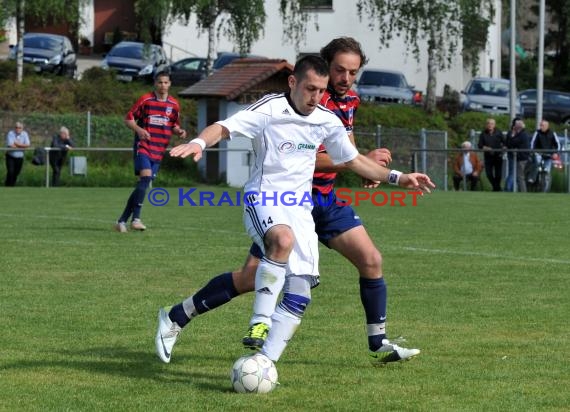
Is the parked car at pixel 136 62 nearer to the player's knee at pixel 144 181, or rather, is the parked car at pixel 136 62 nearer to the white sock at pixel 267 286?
the player's knee at pixel 144 181

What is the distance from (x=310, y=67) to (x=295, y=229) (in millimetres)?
835

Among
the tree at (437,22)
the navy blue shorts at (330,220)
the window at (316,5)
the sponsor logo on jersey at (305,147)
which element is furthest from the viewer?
the window at (316,5)

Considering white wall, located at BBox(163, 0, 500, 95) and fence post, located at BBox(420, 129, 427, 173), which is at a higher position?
white wall, located at BBox(163, 0, 500, 95)

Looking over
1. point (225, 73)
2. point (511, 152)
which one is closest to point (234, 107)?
point (225, 73)

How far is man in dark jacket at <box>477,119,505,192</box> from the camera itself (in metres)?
29.4

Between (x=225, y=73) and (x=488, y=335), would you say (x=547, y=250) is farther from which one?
(x=225, y=73)

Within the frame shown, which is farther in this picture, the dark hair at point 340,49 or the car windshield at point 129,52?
the car windshield at point 129,52

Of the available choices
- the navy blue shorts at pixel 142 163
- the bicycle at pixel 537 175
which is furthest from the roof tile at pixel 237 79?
the navy blue shorts at pixel 142 163

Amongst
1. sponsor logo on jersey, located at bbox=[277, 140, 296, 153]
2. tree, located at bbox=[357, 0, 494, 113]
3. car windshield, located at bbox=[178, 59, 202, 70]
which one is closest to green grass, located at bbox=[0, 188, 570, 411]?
sponsor logo on jersey, located at bbox=[277, 140, 296, 153]

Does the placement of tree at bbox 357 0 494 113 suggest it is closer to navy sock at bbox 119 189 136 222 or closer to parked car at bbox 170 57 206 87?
parked car at bbox 170 57 206 87

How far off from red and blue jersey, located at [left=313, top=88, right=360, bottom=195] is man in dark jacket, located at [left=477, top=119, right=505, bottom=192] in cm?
2203

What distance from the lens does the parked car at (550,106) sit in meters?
45.6

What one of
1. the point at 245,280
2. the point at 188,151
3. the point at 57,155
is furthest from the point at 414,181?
the point at 57,155

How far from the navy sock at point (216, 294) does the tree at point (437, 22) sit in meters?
38.4
